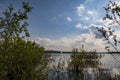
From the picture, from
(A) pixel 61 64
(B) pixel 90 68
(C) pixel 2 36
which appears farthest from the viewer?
(B) pixel 90 68

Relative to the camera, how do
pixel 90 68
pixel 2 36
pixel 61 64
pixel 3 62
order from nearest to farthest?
1. pixel 3 62
2. pixel 2 36
3. pixel 61 64
4. pixel 90 68

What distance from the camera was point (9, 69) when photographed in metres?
10.4

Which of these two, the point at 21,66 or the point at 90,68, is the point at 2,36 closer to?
the point at 21,66

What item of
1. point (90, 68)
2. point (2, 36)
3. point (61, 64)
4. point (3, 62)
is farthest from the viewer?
point (90, 68)

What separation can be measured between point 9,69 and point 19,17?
2081 millimetres

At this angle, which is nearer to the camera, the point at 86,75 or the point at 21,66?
the point at 21,66

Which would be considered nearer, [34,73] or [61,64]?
[34,73]

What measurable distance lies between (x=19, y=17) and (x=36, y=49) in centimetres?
141

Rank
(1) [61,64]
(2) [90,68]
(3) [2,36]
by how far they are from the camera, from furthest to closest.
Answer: (2) [90,68]
(1) [61,64]
(3) [2,36]

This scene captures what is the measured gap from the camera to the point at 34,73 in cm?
1044

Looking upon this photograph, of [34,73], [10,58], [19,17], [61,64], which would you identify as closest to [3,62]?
[10,58]

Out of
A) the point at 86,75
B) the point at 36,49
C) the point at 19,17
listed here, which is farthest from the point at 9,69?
the point at 86,75

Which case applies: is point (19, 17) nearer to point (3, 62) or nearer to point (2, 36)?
point (2, 36)

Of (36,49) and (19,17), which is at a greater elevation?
(19,17)
